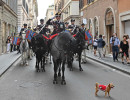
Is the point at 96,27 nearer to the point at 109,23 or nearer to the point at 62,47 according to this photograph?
the point at 109,23

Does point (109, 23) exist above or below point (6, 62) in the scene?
above

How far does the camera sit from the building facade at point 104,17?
59.9ft

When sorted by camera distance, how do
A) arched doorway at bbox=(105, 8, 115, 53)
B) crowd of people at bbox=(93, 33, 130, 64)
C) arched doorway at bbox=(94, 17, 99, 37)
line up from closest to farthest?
crowd of people at bbox=(93, 33, 130, 64) → arched doorway at bbox=(105, 8, 115, 53) → arched doorway at bbox=(94, 17, 99, 37)

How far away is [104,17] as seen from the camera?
2103cm

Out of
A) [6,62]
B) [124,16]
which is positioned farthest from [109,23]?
[6,62]

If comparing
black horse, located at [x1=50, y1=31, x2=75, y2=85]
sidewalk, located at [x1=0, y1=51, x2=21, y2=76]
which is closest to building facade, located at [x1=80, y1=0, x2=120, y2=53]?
sidewalk, located at [x1=0, y1=51, x2=21, y2=76]

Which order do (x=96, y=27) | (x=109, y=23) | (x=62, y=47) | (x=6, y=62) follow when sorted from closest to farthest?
1. (x=62, y=47)
2. (x=6, y=62)
3. (x=109, y=23)
4. (x=96, y=27)

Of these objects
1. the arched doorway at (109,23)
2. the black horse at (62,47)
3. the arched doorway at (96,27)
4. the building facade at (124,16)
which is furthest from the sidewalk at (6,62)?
the arched doorway at (96,27)

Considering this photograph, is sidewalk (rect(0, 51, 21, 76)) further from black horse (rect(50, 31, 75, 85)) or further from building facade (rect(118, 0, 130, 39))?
building facade (rect(118, 0, 130, 39))

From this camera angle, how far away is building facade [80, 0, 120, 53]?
1827cm

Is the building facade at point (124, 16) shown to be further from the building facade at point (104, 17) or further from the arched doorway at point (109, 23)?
the arched doorway at point (109, 23)

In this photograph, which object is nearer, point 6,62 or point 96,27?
point 6,62

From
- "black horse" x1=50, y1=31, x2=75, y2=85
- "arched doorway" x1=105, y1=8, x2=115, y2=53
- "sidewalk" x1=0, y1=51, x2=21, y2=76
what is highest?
"arched doorway" x1=105, y1=8, x2=115, y2=53

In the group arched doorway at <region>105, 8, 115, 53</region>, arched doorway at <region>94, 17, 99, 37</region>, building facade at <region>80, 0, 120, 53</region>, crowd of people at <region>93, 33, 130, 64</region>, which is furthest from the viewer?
arched doorway at <region>94, 17, 99, 37</region>
